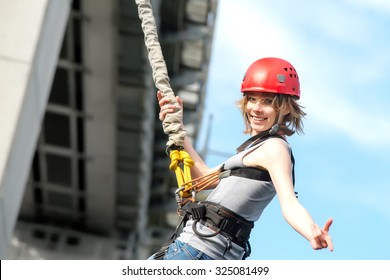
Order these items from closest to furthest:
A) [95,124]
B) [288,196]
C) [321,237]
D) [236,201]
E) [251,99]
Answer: [321,237] < [288,196] < [236,201] < [251,99] < [95,124]

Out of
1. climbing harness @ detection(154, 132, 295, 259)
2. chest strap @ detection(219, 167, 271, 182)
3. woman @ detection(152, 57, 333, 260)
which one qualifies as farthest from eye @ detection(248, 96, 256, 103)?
chest strap @ detection(219, 167, 271, 182)

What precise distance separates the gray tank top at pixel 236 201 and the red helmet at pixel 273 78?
244 mm

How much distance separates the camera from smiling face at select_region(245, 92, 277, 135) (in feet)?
12.9

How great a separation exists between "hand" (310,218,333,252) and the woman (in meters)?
0.38

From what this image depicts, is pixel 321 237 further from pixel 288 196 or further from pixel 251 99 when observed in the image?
pixel 251 99

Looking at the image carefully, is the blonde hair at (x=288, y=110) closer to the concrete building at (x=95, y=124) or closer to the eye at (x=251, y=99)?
the eye at (x=251, y=99)

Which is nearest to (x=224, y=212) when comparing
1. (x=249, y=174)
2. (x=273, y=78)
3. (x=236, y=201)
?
(x=236, y=201)

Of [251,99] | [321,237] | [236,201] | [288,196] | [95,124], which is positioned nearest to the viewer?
[321,237]

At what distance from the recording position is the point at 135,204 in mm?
45281

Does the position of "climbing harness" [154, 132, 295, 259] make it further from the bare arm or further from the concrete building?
the concrete building

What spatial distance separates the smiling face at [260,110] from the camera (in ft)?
12.9

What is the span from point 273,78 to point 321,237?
0.82 m

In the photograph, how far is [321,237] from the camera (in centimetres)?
338

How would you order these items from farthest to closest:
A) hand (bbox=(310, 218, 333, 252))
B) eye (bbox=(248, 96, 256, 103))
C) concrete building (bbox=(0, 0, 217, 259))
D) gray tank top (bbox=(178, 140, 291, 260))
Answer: concrete building (bbox=(0, 0, 217, 259)), eye (bbox=(248, 96, 256, 103)), gray tank top (bbox=(178, 140, 291, 260)), hand (bbox=(310, 218, 333, 252))
